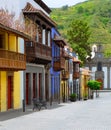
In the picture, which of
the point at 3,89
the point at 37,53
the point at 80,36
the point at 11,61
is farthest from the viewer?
the point at 80,36

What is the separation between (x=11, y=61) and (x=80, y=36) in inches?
3064

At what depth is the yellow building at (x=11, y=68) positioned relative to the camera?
2898cm

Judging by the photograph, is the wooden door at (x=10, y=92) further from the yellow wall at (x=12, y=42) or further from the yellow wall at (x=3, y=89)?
the yellow wall at (x=12, y=42)

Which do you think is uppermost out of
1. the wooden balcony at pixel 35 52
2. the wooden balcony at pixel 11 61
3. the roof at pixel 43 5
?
the roof at pixel 43 5

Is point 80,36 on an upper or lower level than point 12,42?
upper

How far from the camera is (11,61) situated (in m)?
29.6

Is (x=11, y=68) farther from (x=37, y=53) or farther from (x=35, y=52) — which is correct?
(x=37, y=53)

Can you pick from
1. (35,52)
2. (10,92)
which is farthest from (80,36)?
(10,92)

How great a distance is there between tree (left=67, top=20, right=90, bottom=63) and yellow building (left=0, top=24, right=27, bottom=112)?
6965cm

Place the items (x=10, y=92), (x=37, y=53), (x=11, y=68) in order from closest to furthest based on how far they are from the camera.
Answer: (x=11, y=68) → (x=10, y=92) → (x=37, y=53)

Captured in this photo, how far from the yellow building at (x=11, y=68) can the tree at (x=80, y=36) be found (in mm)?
69651

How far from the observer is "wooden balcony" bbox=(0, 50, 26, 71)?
1112 inches

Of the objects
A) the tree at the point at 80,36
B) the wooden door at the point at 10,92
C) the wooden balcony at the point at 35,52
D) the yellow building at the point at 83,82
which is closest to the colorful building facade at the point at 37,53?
the wooden balcony at the point at 35,52

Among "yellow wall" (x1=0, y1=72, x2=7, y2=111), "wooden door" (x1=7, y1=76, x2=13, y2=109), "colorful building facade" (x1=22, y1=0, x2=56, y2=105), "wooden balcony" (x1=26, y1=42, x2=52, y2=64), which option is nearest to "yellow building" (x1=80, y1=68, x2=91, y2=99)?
"colorful building facade" (x1=22, y1=0, x2=56, y2=105)
